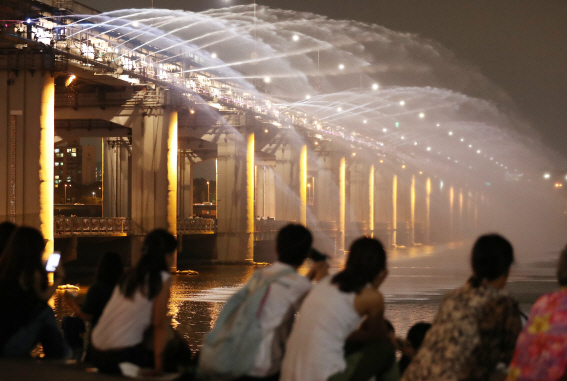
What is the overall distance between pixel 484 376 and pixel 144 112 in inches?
1704

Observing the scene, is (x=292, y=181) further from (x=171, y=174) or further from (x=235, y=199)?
(x=171, y=174)

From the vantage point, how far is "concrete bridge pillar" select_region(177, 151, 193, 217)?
8344 cm

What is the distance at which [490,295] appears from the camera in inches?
211

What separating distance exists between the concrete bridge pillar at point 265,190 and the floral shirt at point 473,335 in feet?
308

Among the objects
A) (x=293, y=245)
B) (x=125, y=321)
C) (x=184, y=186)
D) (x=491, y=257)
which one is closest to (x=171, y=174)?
(x=184, y=186)

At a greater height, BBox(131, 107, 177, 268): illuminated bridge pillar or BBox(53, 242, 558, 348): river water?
BBox(131, 107, 177, 268): illuminated bridge pillar

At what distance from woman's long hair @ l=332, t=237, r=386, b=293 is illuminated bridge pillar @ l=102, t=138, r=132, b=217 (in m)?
61.0

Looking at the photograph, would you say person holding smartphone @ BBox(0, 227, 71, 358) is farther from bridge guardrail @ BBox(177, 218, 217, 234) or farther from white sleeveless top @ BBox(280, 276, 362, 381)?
bridge guardrail @ BBox(177, 218, 217, 234)

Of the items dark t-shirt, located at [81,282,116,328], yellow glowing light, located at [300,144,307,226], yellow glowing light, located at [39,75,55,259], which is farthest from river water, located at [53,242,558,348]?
yellow glowing light, located at [300,144,307,226]

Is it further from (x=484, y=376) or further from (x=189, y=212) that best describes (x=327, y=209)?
(x=484, y=376)

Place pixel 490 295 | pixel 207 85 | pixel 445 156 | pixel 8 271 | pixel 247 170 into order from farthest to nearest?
pixel 445 156
pixel 247 170
pixel 207 85
pixel 8 271
pixel 490 295

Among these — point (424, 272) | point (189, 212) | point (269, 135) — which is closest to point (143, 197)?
point (424, 272)

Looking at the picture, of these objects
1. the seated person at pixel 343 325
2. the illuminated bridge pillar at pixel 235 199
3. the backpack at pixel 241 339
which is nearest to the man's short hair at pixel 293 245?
the backpack at pixel 241 339

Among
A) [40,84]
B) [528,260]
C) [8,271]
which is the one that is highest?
[40,84]
